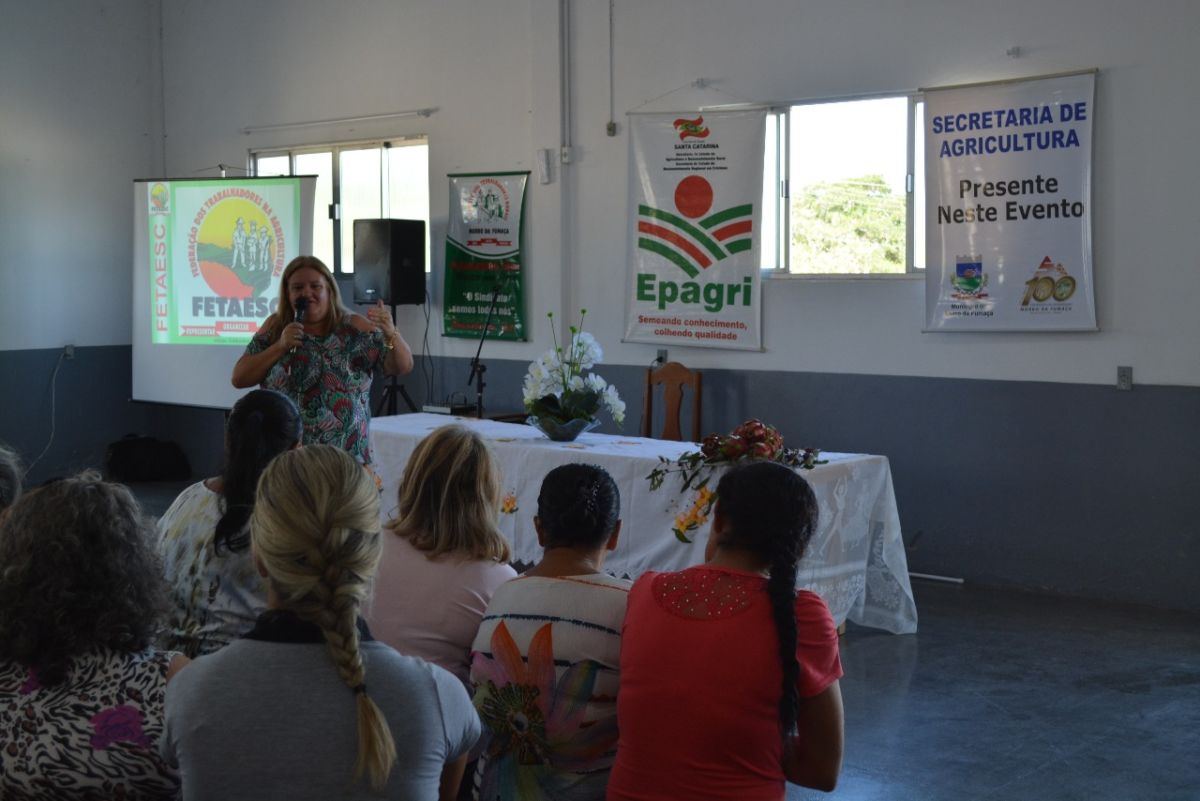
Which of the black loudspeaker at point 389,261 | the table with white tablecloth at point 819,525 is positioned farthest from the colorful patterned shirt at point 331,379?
the black loudspeaker at point 389,261

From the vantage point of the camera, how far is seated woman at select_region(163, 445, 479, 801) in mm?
1649

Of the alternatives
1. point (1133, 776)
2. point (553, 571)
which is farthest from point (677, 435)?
point (553, 571)

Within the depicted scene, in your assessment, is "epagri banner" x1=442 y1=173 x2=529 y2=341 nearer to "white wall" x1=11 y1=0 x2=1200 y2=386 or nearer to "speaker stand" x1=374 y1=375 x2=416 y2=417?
"white wall" x1=11 y1=0 x2=1200 y2=386

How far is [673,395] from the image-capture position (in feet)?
22.1

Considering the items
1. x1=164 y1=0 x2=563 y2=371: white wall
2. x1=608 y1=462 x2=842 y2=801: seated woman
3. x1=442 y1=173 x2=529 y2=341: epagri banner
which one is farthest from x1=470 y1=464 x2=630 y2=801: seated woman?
x1=442 y1=173 x2=529 y2=341: epagri banner

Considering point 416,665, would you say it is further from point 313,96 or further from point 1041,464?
point 313,96

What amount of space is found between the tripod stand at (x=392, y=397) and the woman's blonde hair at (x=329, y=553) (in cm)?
595

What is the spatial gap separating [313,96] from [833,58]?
156 inches

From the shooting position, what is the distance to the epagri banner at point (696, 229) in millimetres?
6664

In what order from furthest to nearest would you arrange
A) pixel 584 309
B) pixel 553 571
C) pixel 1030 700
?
pixel 584 309 < pixel 1030 700 < pixel 553 571

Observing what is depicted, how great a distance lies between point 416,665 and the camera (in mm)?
1734

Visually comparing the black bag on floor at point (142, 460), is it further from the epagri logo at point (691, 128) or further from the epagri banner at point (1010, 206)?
the epagri banner at point (1010, 206)

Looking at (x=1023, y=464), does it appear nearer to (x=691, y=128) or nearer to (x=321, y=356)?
(x=691, y=128)

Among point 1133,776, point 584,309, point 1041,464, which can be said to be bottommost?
point 1133,776
